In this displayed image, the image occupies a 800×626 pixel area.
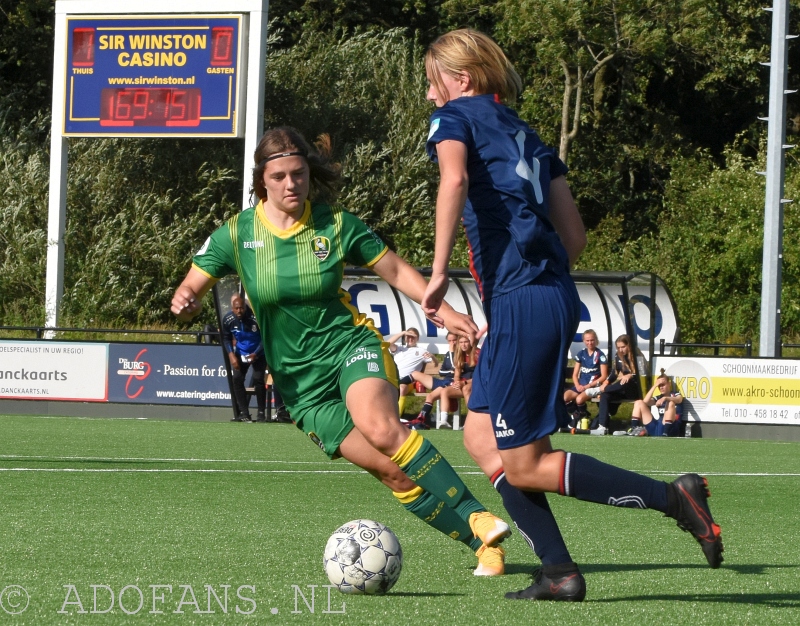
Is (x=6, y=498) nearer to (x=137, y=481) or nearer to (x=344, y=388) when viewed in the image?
(x=137, y=481)

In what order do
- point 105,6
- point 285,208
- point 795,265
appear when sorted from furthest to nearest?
1. point 795,265
2. point 105,6
3. point 285,208

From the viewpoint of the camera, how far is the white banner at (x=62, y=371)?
18.5m

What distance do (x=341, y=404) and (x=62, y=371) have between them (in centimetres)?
1420

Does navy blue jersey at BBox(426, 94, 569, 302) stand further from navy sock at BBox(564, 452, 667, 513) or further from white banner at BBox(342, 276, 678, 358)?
white banner at BBox(342, 276, 678, 358)

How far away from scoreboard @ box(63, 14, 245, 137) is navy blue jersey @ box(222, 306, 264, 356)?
4.30 metres

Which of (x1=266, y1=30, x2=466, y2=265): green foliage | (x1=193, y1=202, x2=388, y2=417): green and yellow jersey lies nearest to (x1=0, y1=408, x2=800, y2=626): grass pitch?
(x1=193, y1=202, x2=388, y2=417): green and yellow jersey

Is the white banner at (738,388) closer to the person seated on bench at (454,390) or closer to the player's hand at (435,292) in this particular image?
the person seated on bench at (454,390)

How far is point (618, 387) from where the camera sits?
17875 mm

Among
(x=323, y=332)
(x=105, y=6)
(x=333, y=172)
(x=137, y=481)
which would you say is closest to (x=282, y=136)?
(x=333, y=172)

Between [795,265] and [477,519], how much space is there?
2515cm

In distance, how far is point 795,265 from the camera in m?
28.6

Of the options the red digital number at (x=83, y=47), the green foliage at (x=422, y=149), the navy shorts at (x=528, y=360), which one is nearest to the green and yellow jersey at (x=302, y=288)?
the navy shorts at (x=528, y=360)

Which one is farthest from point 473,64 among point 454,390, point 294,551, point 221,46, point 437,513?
point 221,46

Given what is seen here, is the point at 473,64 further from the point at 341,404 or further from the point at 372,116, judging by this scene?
the point at 372,116
